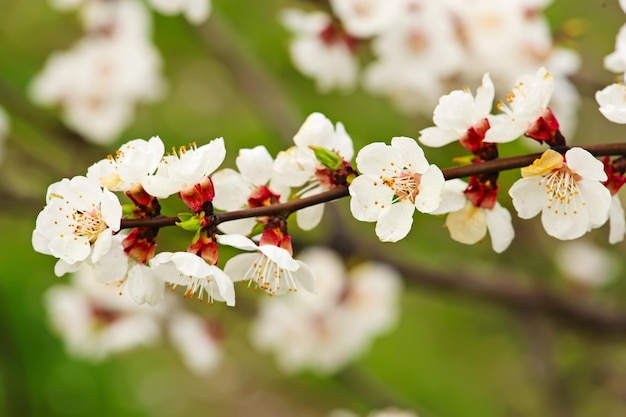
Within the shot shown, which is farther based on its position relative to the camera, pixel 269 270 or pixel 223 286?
pixel 269 270

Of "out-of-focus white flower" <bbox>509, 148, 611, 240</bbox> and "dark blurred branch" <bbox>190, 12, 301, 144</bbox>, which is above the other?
"dark blurred branch" <bbox>190, 12, 301, 144</bbox>

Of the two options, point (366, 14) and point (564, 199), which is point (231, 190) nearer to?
point (564, 199)

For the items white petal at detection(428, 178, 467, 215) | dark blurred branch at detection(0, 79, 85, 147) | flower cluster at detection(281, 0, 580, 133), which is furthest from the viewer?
dark blurred branch at detection(0, 79, 85, 147)

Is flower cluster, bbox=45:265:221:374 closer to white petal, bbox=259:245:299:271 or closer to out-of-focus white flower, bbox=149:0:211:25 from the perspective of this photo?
out-of-focus white flower, bbox=149:0:211:25

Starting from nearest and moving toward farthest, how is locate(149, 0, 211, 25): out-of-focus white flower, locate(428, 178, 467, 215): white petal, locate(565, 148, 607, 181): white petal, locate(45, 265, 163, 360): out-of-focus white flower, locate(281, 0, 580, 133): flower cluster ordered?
locate(565, 148, 607, 181): white petal, locate(428, 178, 467, 215): white petal, locate(149, 0, 211, 25): out-of-focus white flower, locate(281, 0, 580, 133): flower cluster, locate(45, 265, 163, 360): out-of-focus white flower

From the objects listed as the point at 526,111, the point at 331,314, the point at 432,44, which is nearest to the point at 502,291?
the point at 331,314

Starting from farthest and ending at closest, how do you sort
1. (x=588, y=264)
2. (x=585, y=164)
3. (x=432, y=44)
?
(x=588, y=264)
(x=432, y=44)
(x=585, y=164)

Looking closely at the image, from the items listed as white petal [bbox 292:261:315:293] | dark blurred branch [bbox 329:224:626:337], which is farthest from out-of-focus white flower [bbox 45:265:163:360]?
white petal [bbox 292:261:315:293]
